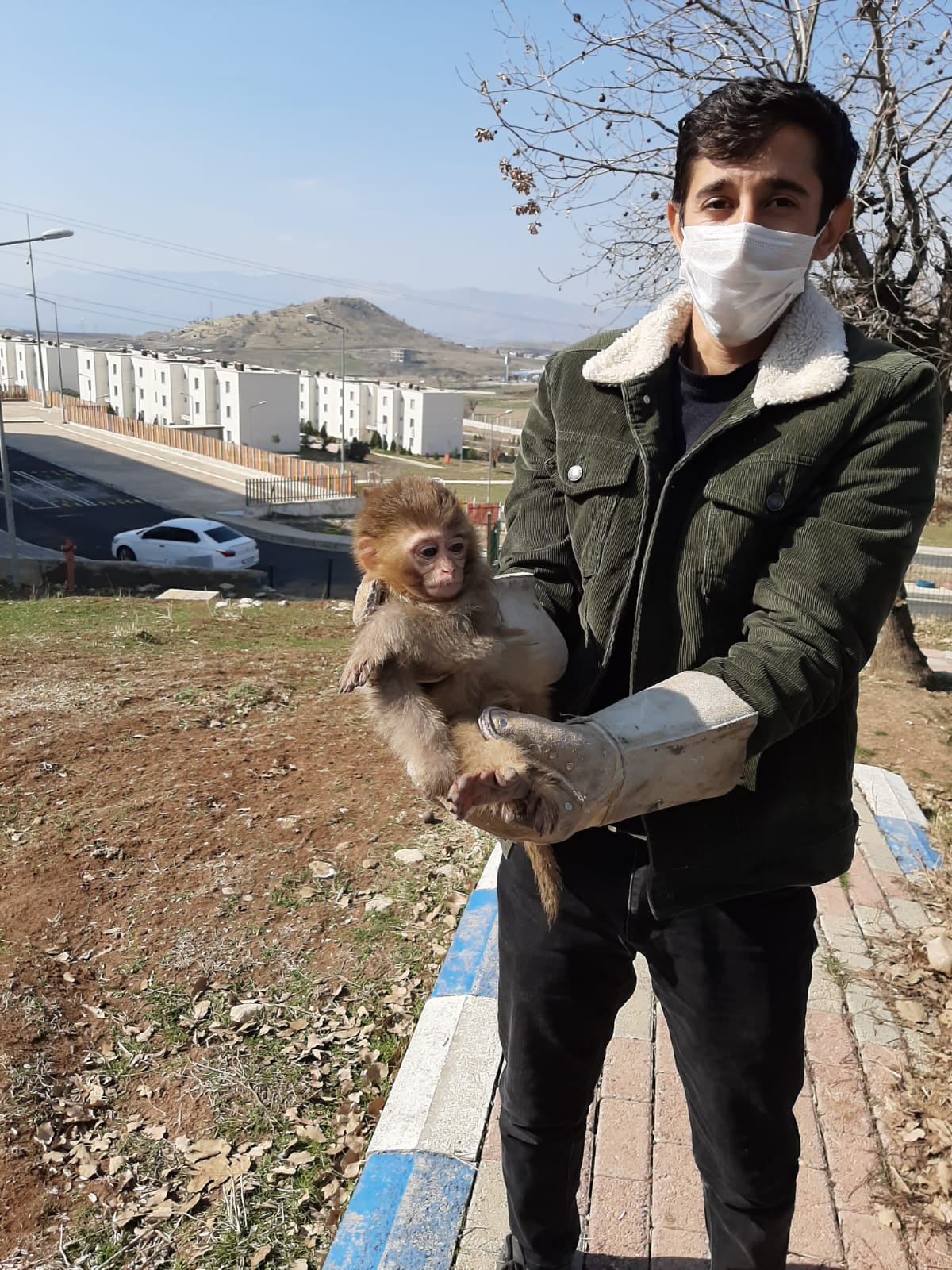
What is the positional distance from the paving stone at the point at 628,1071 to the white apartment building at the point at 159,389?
2848 inches

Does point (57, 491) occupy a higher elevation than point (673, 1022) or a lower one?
lower

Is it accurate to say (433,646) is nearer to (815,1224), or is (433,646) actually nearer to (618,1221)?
(618,1221)

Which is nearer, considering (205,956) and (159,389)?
(205,956)

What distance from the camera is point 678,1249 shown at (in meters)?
2.98

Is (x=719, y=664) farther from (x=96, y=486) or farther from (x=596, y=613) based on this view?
(x=96, y=486)

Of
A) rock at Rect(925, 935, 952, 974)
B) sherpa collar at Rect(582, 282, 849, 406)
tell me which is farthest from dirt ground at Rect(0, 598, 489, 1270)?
sherpa collar at Rect(582, 282, 849, 406)

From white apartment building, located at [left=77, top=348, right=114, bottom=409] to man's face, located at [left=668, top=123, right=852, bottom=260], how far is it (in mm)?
87817

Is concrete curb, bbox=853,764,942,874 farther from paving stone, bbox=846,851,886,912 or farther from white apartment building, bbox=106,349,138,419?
white apartment building, bbox=106,349,138,419

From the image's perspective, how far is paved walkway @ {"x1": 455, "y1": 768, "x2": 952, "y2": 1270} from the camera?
2.99 m

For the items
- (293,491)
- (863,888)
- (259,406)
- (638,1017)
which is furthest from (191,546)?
(259,406)

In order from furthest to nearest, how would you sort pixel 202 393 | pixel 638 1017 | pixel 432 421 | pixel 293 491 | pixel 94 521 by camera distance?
pixel 432 421 → pixel 202 393 → pixel 293 491 → pixel 94 521 → pixel 638 1017

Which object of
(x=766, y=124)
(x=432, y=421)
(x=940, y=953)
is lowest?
(x=432, y=421)

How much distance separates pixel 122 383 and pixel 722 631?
85775mm

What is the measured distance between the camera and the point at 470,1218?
120 inches
